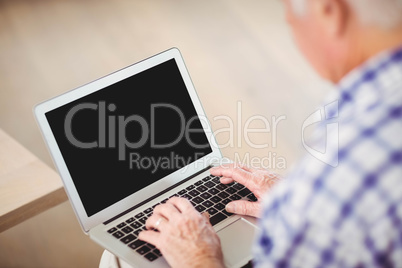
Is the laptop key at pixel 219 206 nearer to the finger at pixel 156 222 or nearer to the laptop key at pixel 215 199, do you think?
the laptop key at pixel 215 199

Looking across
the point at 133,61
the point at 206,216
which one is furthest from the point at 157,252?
the point at 133,61

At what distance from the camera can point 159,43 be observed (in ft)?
10.6

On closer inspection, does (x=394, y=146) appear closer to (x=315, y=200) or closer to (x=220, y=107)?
(x=315, y=200)

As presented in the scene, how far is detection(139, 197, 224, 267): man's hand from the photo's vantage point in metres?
1.08

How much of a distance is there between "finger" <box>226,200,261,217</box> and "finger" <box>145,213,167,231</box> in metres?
0.17

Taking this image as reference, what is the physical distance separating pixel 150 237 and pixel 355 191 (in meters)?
0.59

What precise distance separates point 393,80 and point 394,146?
87 millimetres

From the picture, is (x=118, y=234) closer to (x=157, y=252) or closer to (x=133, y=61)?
(x=157, y=252)

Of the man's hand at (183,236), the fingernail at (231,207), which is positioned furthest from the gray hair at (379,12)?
the fingernail at (231,207)

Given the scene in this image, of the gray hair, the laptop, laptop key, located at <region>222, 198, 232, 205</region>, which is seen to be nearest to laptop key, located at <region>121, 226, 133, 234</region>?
the laptop

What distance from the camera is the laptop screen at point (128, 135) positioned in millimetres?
1281

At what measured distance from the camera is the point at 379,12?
2.37 feet

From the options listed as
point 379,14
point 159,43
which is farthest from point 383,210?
point 159,43

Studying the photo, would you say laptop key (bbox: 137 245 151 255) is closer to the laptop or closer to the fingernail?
the laptop
